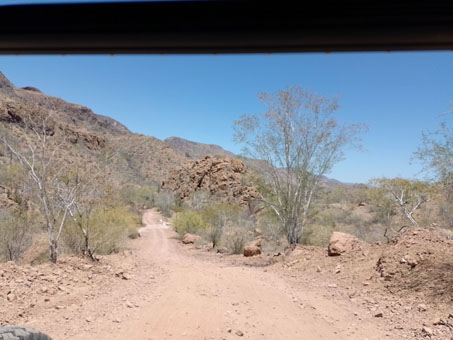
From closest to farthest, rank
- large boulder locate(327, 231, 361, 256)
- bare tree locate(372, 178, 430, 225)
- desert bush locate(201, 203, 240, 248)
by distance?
large boulder locate(327, 231, 361, 256)
bare tree locate(372, 178, 430, 225)
desert bush locate(201, 203, 240, 248)

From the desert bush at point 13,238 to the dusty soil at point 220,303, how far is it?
281cm

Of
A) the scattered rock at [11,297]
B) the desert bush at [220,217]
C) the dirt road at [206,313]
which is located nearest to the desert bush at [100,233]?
the dirt road at [206,313]

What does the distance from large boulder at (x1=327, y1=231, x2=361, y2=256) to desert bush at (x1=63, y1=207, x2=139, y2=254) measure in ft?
25.3

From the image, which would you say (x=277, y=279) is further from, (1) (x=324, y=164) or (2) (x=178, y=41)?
(2) (x=178, y=41)

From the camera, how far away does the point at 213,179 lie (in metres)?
43.2

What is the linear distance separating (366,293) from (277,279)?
2357 millimetres

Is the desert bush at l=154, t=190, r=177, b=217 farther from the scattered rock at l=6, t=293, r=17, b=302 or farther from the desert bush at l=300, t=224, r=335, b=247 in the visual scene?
the scattered rock at l=6, t=293, r=17, b=302

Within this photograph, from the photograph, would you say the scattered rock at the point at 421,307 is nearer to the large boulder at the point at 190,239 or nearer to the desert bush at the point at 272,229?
the desert bush at the point at 272,229

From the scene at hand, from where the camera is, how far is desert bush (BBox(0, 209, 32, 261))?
9914mm

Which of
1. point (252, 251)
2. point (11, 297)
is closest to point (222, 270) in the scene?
point (252, 251)

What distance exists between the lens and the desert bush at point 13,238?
32.5ft

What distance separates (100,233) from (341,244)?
833 centimetres

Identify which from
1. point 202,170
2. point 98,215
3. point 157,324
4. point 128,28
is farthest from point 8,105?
point 128,28

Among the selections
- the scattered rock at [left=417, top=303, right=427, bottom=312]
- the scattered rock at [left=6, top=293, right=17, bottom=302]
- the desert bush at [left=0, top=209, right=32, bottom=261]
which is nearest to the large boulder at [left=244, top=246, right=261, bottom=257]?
the scattered rock at [left=417, top=303, right=427, bottom=312]
